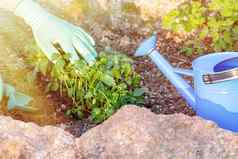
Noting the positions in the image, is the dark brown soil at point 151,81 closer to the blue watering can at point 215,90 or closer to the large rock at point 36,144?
the blue watering can at point 215,90

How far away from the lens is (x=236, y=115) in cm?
171

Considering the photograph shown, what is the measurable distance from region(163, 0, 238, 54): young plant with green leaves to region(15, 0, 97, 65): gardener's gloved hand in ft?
1.08

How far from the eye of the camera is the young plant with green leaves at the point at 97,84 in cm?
198

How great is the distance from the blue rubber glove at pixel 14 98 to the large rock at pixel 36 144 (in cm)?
60

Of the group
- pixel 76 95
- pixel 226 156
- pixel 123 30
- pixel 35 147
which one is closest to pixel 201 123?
pixel 226 156

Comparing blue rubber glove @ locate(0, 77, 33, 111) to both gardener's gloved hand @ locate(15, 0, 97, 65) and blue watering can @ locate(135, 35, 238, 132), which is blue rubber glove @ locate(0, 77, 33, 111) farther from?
blue watering can @ locate(135, 35, 238, 132)

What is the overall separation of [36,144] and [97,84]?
0.71 m

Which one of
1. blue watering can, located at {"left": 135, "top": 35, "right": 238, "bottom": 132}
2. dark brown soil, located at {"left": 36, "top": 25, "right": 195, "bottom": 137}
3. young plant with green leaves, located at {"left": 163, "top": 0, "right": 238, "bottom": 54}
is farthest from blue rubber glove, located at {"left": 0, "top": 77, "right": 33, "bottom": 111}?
young plant with green leaves, located at {"left": 163, "top": 0, "right": 238, "bottom": 54}

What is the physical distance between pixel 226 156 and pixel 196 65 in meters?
0.50

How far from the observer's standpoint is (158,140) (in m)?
1.29

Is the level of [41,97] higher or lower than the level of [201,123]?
lower

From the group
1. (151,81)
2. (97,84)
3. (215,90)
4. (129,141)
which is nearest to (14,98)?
(97,84)

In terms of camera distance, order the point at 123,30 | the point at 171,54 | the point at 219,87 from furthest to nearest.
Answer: the point at 123,30
the point at 171,54
the point at 219,87

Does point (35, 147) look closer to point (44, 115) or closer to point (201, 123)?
point (201, 123)
